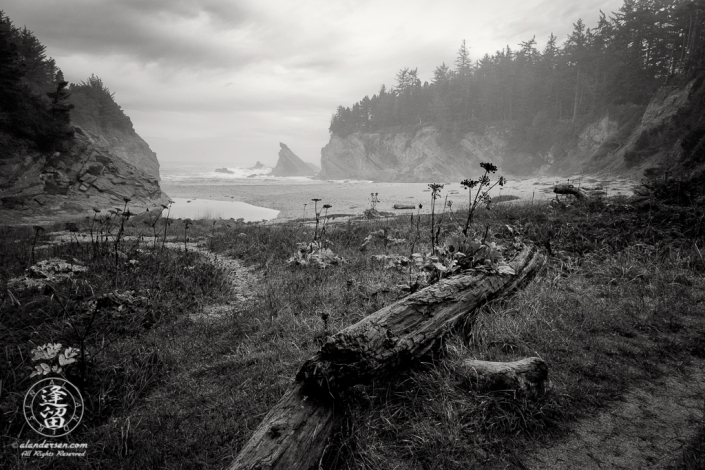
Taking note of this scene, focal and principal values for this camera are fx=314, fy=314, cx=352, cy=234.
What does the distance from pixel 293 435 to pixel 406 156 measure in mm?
61066

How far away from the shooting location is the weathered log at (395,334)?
82.7 inches

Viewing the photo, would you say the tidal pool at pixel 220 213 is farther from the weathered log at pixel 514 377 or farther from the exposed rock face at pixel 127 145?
the exposed rock face at pixel 127 145

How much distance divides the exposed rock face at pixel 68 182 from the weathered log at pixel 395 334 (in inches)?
779

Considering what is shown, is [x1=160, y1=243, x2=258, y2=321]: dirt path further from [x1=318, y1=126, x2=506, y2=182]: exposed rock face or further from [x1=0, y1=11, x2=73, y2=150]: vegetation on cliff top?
[x1=318, y1=126, x2=506, y2=182]: exposed rock face

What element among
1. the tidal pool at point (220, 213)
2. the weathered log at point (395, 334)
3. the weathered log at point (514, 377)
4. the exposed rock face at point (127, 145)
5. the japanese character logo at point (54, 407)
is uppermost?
the exposed rock face at point (127, 145)

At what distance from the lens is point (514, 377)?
2346mm

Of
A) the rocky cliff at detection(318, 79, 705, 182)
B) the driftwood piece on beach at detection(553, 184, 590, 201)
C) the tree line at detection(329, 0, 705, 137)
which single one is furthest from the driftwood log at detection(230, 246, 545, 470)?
the tree line at detection(329, 0, 705, 137)

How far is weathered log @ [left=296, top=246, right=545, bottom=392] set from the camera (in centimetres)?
210

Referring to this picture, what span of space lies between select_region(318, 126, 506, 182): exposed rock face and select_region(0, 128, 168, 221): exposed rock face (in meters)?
40.9

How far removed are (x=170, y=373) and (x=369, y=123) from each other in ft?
243

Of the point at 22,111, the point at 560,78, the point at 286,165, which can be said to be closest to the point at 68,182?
the point at 22,111

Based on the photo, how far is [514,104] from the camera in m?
55.1

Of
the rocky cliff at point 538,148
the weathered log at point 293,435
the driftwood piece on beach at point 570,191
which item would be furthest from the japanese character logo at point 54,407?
the rocky cliff at point 538,148

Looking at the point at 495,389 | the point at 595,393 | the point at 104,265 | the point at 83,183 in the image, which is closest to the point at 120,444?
the point at 495,389
